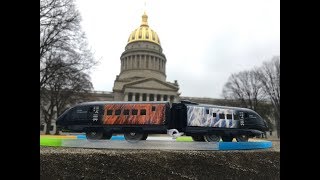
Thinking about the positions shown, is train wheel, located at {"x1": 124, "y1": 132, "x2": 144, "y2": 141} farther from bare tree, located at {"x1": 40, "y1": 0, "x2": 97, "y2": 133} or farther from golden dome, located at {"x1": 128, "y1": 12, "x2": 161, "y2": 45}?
golden dome, located at {"x1": 128, "y1": 12, "x2": 161, "y2": 45}

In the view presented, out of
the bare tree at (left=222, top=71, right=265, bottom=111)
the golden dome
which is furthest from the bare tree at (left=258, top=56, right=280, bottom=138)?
the golden dome

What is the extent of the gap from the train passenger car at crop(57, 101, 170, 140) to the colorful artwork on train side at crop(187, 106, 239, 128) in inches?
72.3

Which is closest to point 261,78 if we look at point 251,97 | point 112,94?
point 251,97

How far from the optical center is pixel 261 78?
55.1 m

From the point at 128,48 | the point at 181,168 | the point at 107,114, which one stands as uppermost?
the point at 128,48

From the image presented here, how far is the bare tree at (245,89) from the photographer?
193 ft

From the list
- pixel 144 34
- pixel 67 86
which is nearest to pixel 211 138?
pixel 67 86

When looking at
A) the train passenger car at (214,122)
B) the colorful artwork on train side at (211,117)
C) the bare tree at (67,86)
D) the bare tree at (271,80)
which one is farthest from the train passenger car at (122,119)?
the bare tree at (271,80)

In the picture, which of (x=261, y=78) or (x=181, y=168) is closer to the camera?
(x=181, y=168)

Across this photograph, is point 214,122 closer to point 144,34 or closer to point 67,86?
point 67,86

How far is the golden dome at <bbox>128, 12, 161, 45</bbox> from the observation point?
107m

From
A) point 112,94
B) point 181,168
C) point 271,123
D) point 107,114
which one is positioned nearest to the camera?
point 181,168
